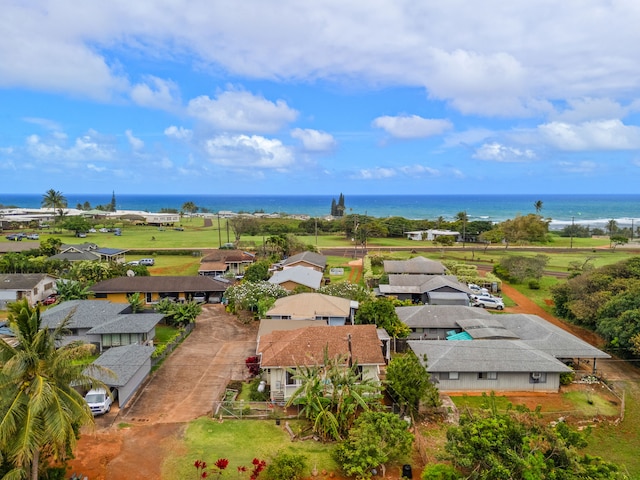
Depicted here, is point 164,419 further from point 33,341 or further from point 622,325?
point 622,325

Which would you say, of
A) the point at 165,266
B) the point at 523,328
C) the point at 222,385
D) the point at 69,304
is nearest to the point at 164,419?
the point at 222,385

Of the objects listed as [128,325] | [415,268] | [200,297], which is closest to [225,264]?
[200,297]

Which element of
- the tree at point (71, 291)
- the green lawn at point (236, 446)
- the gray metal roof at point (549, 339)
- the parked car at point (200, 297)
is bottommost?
the green lawn at point (236, 446)

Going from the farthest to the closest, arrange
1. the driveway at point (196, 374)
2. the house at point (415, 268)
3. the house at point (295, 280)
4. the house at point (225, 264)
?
the house at point (225, 264)
the house at point (415, 268)
the house at point (295, 280)
the driveway at point (196, 374)

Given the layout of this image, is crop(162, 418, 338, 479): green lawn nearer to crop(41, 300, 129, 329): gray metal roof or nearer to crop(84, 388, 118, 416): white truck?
crop(84, 388, 118, 416): white truck

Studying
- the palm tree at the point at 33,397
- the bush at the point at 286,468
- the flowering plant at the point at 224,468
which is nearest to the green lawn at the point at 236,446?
the flowering plant at the point at 224,468

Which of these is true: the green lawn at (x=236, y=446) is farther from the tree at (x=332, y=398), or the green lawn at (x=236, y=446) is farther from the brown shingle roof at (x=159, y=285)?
the brown shingle roof at (x=159, y=285)

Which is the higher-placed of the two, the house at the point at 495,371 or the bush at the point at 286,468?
the house at the point at 495,371

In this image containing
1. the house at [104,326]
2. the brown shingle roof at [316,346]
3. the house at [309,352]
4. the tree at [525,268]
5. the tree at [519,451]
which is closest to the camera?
the tree at [519,451]
